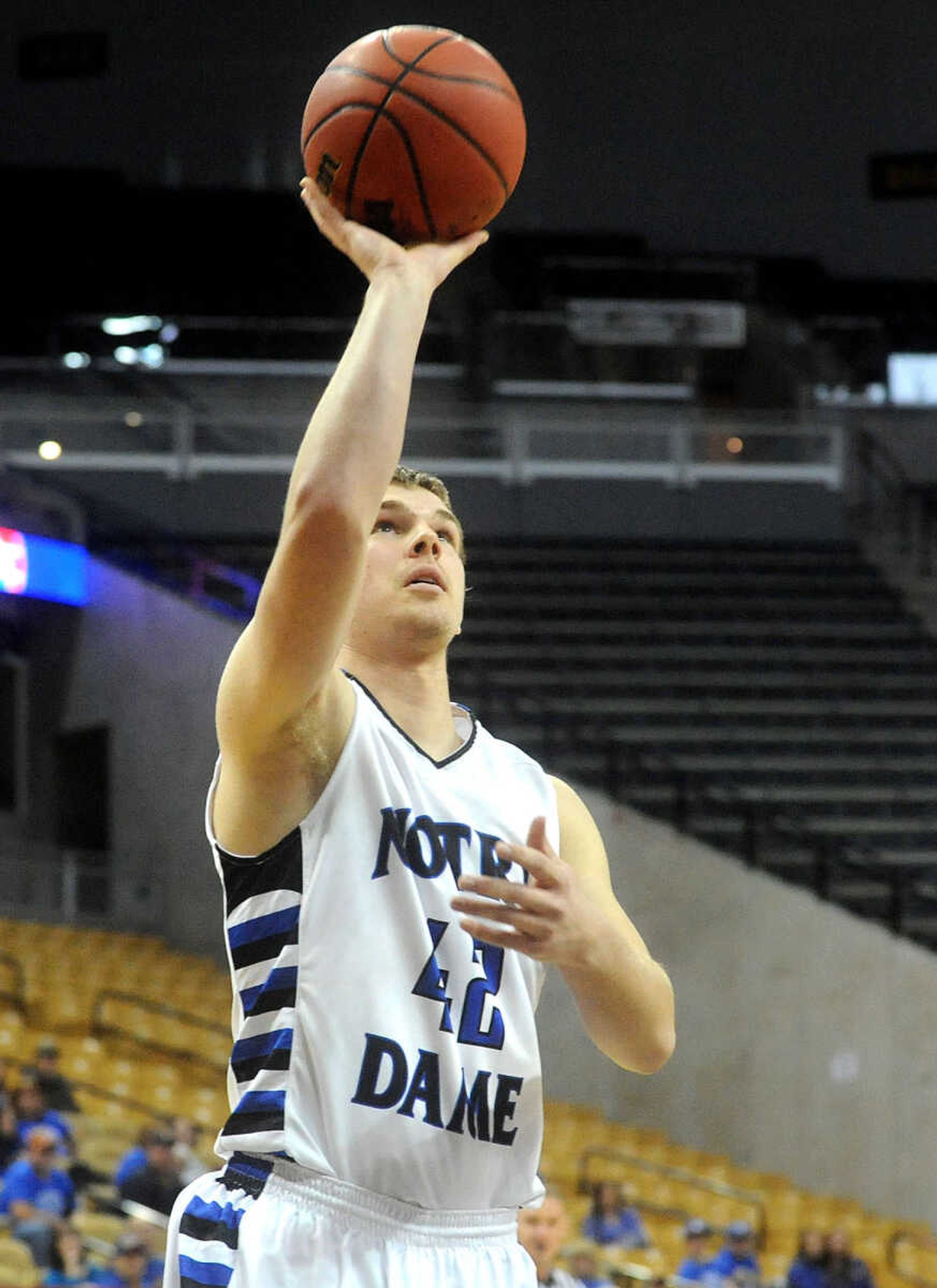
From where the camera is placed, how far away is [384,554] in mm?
2484

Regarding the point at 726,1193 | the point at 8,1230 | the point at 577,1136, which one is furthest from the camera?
the point at 577,1136

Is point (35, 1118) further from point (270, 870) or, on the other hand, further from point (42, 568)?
point (270, 870)

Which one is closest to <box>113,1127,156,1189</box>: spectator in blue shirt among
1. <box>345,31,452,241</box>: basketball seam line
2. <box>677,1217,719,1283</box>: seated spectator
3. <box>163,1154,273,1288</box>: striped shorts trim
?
<box>677,1217,719,1283</box>: seated spectator

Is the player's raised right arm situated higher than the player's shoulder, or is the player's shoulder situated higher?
the player's raised right arm

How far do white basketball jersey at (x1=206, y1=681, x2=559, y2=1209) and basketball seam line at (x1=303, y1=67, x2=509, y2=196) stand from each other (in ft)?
2.43

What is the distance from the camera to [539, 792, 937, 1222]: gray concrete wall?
12586 mm

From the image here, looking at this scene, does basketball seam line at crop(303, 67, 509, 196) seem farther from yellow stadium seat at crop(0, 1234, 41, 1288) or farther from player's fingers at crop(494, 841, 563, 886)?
yellow stadium seat at crop(0, 1234, 41, 1288)

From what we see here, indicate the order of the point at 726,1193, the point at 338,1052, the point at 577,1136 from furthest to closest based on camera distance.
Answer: the point at 577,1136 → the point at 726,1193 → the point at 338,1052

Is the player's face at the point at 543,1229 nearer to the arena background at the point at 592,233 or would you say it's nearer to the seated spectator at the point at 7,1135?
the seated spectator at the point at 7,1135

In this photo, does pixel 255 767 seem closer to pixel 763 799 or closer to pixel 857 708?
pixel 763 799

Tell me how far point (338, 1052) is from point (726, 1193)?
9.49 metres

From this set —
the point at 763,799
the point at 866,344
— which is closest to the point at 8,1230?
the point at 763,799

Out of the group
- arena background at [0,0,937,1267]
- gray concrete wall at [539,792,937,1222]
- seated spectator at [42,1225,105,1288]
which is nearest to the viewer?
seated spectator at [42,1225,105,1288]

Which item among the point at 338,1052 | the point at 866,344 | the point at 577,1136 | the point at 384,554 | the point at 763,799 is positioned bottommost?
the point at 577,1136
